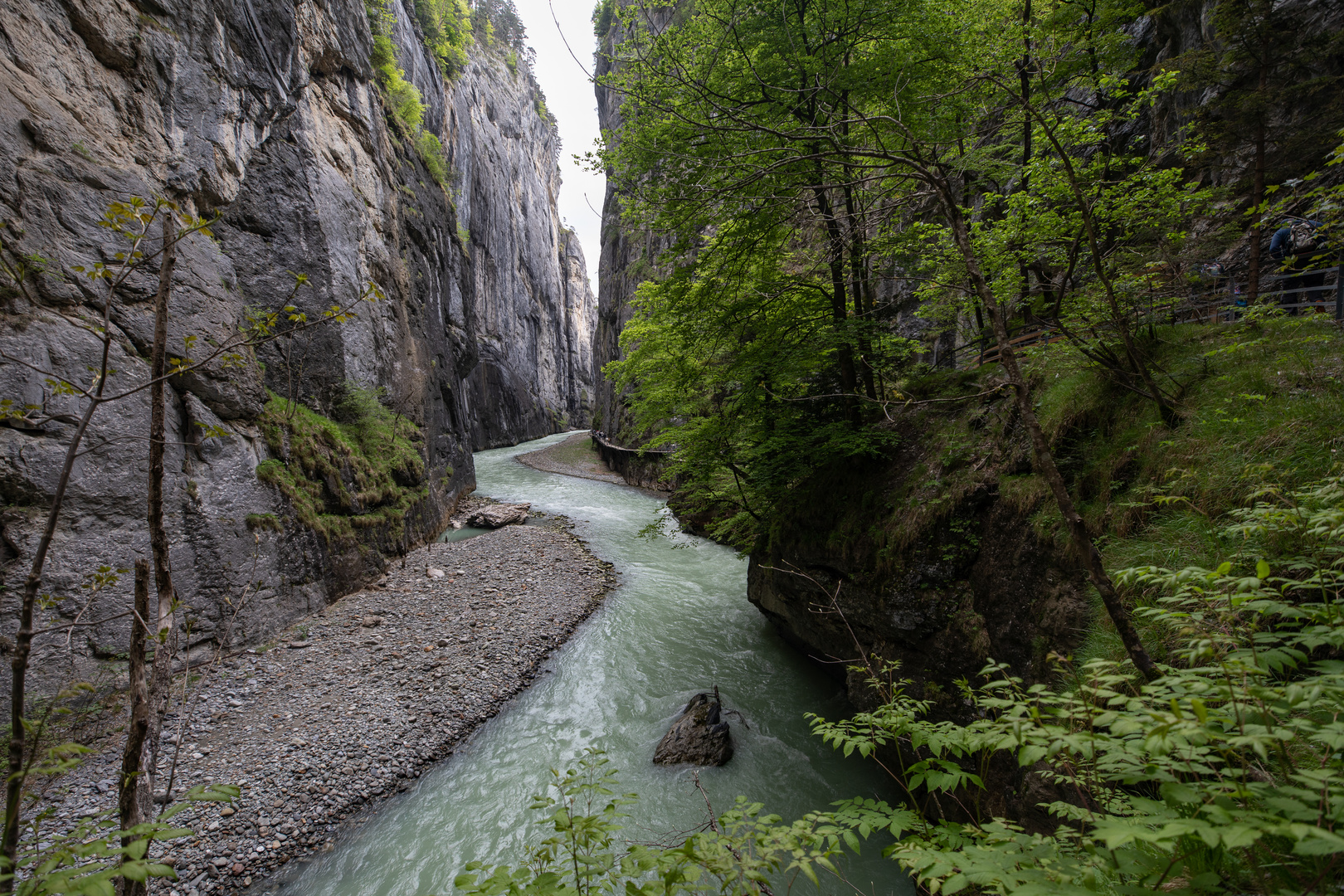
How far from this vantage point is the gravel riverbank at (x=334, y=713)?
13.9 feet

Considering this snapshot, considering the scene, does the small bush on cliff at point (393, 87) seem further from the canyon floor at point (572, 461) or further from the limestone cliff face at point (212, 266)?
the canyon floor at point (572, 461)

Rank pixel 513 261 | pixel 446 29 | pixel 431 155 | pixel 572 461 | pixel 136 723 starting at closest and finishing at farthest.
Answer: pixel 136 723 < pixel 431 155 < pixel 446 29 < pixel 572 461 < pixel 513 261

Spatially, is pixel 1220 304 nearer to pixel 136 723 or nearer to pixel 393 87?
pixel 136 723

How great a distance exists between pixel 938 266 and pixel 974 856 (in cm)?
613

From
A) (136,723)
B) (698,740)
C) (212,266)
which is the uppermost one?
(212,266)

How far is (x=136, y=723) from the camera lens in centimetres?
194

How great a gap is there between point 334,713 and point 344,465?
17.4 feet

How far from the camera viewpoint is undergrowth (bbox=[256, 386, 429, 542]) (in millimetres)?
7914

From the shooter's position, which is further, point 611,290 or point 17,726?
point 611,290

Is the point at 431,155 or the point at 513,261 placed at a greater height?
the point at 513,261

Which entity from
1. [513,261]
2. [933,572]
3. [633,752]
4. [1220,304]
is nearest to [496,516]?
[633,752]

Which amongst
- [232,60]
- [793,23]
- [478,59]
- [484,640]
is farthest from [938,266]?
[478,59]

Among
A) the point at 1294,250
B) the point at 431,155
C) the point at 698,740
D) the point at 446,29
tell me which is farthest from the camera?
the point at 446,29

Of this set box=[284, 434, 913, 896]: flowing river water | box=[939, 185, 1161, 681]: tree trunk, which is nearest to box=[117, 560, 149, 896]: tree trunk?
box=[284, 434, 913, 896]: flowing river water
